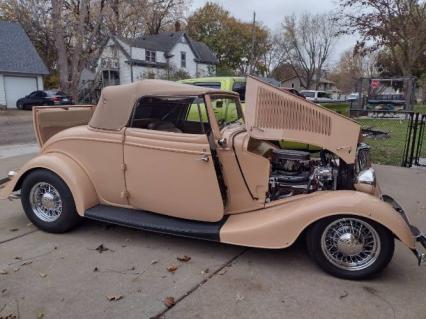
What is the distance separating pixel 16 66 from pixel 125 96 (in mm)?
28986

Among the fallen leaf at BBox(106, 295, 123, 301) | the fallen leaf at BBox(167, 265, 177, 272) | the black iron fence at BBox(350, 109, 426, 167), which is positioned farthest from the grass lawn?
the fallen leaf at BBox(106, 295, 123, 301)

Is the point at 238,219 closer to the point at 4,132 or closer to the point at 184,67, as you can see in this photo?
the point at 4,132

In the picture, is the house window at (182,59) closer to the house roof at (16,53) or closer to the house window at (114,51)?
the house window at (114,51)

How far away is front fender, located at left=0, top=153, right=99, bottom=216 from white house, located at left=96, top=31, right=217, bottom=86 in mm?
31586

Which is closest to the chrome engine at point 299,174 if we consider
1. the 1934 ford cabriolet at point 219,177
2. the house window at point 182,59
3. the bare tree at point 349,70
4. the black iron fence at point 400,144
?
the 1934 ford cabriolet at point 219,177

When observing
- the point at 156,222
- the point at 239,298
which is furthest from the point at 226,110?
the point at 239,298

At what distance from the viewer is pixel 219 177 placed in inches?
158

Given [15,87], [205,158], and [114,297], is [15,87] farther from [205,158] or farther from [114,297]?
[114,297]

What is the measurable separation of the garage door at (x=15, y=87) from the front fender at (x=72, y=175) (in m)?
27.9

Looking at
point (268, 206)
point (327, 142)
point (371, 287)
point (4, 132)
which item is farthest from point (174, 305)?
point (4, 132)

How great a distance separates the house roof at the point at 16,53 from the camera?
28.9m

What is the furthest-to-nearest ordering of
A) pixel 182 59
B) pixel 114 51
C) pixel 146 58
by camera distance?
pixel 182 59, pixel 146 58, pixel 114 51

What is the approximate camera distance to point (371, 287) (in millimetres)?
3479

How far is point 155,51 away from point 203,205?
38001 mm
